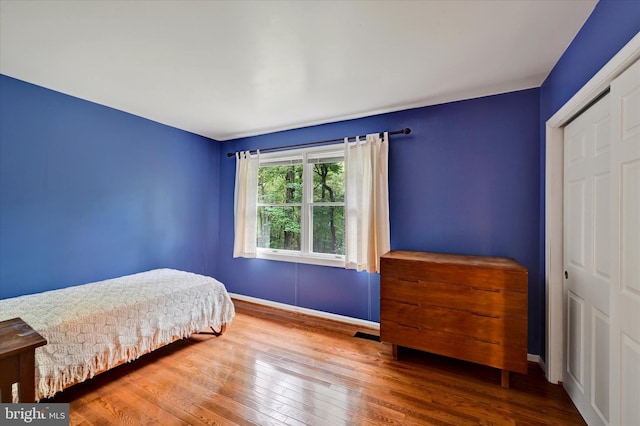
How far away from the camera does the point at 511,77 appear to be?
2211 millimetres

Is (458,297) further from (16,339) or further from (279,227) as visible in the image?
(16,339)

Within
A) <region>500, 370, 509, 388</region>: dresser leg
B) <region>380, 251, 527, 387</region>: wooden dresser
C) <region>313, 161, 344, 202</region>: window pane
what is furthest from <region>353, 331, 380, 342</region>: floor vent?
<region>313, 161, 344, 202</region>: window pane

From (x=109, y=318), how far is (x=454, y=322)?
266cm

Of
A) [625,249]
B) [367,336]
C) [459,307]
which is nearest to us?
[625,249]

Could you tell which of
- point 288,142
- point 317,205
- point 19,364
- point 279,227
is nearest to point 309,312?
point 279,227

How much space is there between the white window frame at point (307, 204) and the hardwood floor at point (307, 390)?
100 centimetres

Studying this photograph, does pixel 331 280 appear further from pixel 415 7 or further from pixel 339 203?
pixel 415 7

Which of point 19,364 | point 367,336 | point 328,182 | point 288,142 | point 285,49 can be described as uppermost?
point 285,49

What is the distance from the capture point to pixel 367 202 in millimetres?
2947

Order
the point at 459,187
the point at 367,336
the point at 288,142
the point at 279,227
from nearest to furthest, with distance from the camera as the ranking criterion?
the point at 459,187, the point at 367,336, the point at 288,142, the point at 279,227

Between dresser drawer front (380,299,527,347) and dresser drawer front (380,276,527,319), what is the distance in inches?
1.6

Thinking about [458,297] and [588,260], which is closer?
[588,260]

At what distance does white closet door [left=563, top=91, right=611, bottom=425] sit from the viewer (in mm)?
1485

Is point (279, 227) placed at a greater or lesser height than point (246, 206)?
lesser
